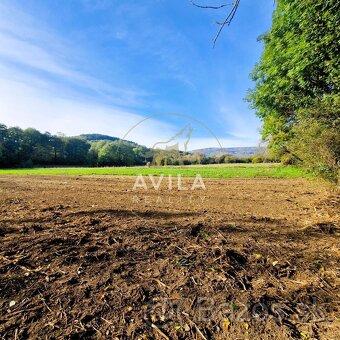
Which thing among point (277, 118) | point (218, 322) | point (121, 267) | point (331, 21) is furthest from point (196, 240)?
point (277, 118)

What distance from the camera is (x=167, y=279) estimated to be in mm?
2752

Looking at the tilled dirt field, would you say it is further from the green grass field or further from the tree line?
the tree line

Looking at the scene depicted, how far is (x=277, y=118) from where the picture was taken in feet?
44.2

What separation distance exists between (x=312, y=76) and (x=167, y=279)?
10.4 meters

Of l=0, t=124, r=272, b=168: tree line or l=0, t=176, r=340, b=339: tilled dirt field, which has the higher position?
l=0, t=124, r=272, b=168: tree line

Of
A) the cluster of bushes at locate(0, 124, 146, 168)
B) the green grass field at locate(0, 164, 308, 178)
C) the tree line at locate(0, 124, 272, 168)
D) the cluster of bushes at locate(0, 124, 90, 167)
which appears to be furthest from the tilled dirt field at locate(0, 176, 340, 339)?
the cluster of bushes at locate(0, 124, 90, 167)

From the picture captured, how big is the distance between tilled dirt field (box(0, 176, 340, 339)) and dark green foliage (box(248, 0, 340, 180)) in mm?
3510

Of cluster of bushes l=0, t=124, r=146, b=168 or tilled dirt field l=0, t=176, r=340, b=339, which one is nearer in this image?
tilled dirt field l=0, t=176, r=340, b=339

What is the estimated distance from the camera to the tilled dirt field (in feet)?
6.54

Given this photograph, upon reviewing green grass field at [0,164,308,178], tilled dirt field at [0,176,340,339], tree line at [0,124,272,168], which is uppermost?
tree line at [0,124,272,168]

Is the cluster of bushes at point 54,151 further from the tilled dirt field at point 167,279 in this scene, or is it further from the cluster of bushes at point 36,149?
the tilled dirt field at point 167,279

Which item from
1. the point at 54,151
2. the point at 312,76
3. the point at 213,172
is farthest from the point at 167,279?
the point at 54,151

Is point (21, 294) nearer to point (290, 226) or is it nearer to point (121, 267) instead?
point (121, 267)

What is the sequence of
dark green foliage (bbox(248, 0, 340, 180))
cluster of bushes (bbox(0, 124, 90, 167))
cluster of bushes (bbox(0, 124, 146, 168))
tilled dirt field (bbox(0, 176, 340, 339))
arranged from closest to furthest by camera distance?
tilled dirt field (bbox(0, 176, 340, 339))
dark green foliage (bbox(248, 0, 340, 180))
cluster of bushes (bbox(0, 124, 146, 168))
cluster of bushes (bbox(0, 124, 90, 167))
